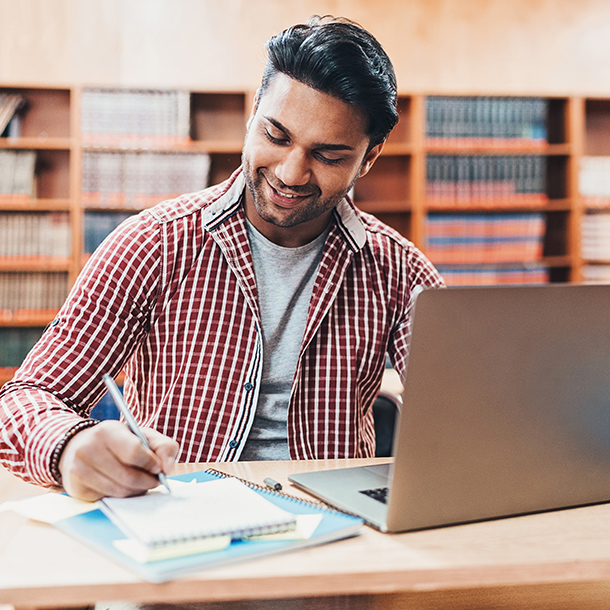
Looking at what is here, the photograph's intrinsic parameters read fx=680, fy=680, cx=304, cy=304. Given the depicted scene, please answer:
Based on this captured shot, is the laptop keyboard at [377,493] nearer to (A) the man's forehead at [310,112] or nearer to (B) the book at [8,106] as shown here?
(A) the man's forehead at [310,112]

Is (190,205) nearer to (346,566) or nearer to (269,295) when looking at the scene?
(269,295)

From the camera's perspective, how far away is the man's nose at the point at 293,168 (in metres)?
1.22

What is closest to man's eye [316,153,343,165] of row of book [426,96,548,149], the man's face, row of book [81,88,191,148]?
the man's face

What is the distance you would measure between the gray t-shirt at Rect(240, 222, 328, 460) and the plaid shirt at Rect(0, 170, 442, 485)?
27mm

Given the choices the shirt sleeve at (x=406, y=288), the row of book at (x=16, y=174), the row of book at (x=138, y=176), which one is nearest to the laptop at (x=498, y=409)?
the shirt sleeve at (x=406, y=288)

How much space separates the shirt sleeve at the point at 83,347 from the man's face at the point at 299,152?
0.75 feet

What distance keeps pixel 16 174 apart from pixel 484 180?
102 inches

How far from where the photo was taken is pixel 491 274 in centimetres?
398

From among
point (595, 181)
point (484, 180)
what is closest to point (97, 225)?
point (484, 180)

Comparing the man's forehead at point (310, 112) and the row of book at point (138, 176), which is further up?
the row of book at point (138, 176)

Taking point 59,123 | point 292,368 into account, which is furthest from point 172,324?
point 59,123

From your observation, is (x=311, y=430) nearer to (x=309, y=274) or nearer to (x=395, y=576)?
(x=309, y=274)

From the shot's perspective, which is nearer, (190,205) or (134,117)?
(190,205)

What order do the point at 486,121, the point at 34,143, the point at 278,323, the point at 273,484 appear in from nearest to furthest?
1. the point at 273,484
2. the point at 278,323
3. the point at 34,143
4. the point at 486,121
